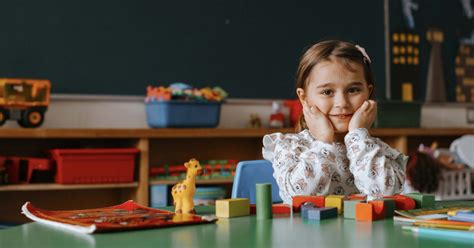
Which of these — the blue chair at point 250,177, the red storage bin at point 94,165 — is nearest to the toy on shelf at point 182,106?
the red storage bin at point 94,165

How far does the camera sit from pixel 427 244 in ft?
2.91

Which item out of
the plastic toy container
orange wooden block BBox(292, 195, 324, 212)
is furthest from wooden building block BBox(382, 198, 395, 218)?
the plastic toy container

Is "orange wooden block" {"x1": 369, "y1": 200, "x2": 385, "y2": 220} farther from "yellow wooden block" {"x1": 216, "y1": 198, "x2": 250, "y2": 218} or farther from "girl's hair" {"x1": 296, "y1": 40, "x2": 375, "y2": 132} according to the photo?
"girl's hair" {"x1": 296, "y1": 40, "x2": 375, "y2": 132}

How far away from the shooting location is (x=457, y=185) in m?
3.59

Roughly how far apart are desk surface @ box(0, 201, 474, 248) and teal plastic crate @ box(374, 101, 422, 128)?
2620mm

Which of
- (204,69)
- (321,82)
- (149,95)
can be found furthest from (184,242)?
(204,69)

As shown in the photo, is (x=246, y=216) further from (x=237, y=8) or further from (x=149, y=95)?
(x=237, y=8)

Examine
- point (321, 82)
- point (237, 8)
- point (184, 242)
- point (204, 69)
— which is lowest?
point (184, 242)

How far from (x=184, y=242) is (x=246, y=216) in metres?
0.32

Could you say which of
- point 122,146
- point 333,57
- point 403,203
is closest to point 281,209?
point 403,203

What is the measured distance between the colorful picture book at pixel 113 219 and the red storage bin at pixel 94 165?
1775 millimetres

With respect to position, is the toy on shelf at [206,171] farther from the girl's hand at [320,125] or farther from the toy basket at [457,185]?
the girl's hand at [320,125]

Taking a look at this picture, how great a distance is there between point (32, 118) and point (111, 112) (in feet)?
1.52

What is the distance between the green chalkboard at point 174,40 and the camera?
322cm
